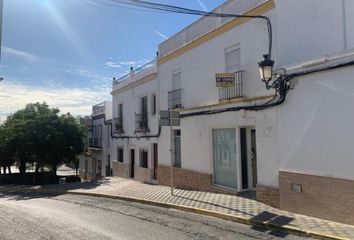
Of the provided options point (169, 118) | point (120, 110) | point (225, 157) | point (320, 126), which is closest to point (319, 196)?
point (320, 126)

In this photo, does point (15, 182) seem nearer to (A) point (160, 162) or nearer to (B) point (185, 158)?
(A) point (160, 162)

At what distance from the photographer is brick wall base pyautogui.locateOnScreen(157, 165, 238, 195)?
1313 centimetres

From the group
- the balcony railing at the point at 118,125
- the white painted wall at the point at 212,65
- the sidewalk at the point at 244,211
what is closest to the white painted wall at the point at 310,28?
the white painted wall at the point at 212,65

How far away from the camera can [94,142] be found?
3148 centimetres

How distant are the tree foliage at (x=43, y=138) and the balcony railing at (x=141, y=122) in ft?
21.2

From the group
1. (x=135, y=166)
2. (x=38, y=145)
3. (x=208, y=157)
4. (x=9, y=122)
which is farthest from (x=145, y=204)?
(x=9, y=122)

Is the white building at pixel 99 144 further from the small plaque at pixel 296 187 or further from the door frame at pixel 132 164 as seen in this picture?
the small plaque at pixel 296 187

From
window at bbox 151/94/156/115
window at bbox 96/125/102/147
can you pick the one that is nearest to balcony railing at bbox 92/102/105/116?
window at bbox 96/125/102/147

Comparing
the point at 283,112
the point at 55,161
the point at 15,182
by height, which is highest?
the point at 283,112

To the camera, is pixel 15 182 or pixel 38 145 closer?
pixel 38 145

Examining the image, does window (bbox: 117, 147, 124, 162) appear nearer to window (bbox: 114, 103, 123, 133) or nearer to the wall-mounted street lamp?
window (bbox: 114, 103, 123, 133)

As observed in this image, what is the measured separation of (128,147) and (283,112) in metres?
14.9

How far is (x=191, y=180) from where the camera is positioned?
14.4 metres

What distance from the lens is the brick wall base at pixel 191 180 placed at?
43.1 ft
